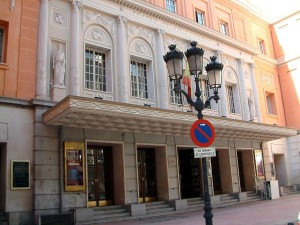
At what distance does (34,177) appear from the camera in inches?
493

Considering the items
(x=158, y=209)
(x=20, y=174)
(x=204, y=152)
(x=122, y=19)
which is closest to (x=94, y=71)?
(x=122, y=19)

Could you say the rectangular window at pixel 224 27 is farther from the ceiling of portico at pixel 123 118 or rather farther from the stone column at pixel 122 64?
the stone column at pixel 122 64

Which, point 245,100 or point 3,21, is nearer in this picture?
point 3,21

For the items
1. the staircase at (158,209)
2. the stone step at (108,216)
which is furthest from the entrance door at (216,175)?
the stone step at (108,216)

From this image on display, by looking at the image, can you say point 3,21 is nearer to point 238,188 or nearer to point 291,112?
point 238,188

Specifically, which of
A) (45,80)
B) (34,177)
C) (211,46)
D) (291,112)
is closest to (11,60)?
(45,80)

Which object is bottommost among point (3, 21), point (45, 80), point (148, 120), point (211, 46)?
point (148, 120)

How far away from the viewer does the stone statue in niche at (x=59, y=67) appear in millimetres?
14031

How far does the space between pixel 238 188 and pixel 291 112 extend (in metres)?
9.95

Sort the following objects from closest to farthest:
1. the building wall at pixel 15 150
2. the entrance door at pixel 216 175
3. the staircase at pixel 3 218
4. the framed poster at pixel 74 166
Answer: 1. the staircase at pixel 3 218
2. the building wall at pixel 15 150
3. the framed poster at pixel 74 166
4. the entrance door at pixel 216 175

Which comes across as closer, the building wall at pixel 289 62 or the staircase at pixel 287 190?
the staircase at pixel 287 190

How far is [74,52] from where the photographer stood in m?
14.8

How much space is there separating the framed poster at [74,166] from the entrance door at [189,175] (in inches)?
299

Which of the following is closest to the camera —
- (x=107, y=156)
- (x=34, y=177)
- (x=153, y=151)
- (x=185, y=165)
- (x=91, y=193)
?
(x=34, y=177)
